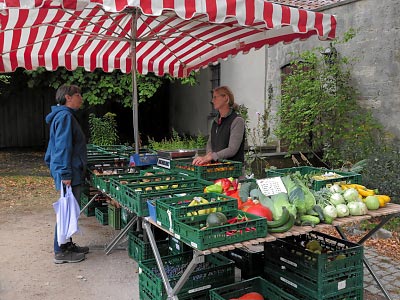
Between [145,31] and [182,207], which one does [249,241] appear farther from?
[145,31]

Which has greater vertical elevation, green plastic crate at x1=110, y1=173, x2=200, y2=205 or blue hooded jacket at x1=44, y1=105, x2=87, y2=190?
blue hooded jacket at x1=44, y1=105, x2=87, y2=190

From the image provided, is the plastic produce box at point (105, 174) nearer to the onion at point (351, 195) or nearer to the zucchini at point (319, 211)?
the zucchini at point (319, 211)

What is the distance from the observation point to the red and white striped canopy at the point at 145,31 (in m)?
3.44

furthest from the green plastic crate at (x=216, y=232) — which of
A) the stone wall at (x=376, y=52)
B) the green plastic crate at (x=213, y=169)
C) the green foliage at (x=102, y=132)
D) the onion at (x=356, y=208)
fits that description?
the green foliage at (x=102, y=132)

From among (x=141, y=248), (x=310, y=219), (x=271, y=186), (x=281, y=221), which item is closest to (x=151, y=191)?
(x=141, y=248)

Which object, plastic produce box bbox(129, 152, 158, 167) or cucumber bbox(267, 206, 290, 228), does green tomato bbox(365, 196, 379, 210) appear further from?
plastic produce box bbox(129, 152, 158, 167)

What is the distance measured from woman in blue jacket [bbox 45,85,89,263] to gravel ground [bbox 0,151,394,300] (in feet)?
1.05

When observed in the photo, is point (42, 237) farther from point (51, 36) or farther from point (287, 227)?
point (287, 227)

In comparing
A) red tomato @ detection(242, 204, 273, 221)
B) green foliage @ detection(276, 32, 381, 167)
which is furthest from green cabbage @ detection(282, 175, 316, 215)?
green foliage @ detection(276, 32, 381, 167)

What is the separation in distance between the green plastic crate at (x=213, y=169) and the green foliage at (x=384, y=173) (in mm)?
2831

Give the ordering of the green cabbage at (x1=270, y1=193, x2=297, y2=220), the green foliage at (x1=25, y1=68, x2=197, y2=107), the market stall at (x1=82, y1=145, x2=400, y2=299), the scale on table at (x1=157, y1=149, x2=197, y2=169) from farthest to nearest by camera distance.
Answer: the green foliage at (x1=25, y1=68, x2=197, y2=107)
the scale on table at (x1=157, y1=149, x2=197, y2=169)
the green cabbage at (x1=270, y1=193, x2=297, y2=220)
the market stall at (x1=82, y1=145, x2=400, y2=299)

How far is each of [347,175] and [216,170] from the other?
1.33 meters

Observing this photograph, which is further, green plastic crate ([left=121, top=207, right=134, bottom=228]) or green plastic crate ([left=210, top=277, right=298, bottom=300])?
green plastic crate ([left=121, top=207, right=134, bottom=228])

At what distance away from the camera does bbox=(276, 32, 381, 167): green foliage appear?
805 centimetres
